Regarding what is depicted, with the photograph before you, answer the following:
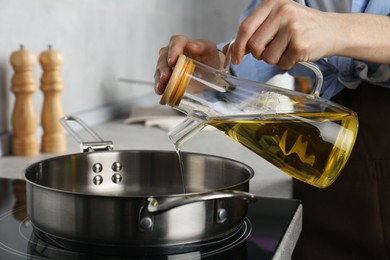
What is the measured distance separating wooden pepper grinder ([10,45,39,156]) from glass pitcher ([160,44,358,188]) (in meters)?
0.62

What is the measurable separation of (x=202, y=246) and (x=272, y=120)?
0.17 m

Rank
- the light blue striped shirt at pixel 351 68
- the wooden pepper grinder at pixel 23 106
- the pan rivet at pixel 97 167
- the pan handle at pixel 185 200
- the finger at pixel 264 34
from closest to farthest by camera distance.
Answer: the pan handle at pixel 185 200 → the finger at pixel 264 34 → the pan rivet at pixel 97 167 → the light blue striped shirt at pixel 351 68 → the wooden pepper grinder at pixel 23 106

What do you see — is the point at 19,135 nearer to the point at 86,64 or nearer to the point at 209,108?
the point at 86,64

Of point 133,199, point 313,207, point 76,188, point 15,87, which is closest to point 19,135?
point 15,87

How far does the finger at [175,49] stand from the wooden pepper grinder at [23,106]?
49 centimetres

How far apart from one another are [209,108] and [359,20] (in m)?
0.25

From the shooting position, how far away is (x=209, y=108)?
83 cm

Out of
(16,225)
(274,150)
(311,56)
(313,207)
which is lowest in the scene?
(313,207)

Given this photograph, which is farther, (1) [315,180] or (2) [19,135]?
(2) [19,135]

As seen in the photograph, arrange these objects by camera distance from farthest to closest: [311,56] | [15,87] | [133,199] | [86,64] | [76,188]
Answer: [86,64] < [15,87] < [76,188] < [311,56] < [133,199]

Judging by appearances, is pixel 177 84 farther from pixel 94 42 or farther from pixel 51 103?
pixel 94 42

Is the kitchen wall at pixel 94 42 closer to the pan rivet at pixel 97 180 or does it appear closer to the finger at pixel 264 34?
the pan rivet at pixel 97 180

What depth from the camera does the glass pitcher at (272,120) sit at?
0.82 meters

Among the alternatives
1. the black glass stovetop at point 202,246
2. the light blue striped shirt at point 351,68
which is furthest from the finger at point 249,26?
the light blue striped shirt at point 351,68
